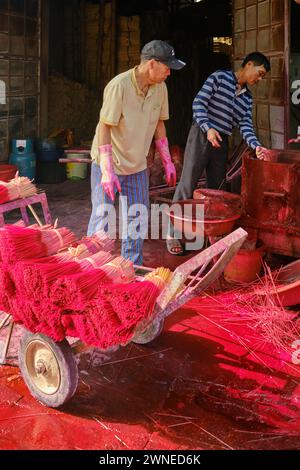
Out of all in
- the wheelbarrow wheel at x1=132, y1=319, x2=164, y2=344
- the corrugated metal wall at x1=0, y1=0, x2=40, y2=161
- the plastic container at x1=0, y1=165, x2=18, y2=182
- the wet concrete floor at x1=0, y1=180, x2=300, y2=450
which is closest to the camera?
the wet concrete floor at x1=0, y1=180, x2=300, y2=450

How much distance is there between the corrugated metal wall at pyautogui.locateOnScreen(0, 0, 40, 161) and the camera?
10.5 meters

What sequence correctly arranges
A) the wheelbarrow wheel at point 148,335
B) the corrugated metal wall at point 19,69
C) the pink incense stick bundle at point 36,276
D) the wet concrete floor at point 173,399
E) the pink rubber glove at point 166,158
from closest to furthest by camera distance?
the pink incense stick bundle at point 36,276 → the wet concrete floor at point 173,399 → the wheelbarrow wheel at point 148,335 → the pink rubber glove at point 166,158 → the corrugated metal wall at point 19,69

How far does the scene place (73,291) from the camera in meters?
3.26

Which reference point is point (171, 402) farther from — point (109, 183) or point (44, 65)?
point (44, 65)

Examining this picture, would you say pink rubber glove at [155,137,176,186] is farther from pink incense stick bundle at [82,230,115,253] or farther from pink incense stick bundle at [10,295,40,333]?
pink incense stick bundle at [10,295,40,333]

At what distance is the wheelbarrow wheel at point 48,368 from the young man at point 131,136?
163 cm

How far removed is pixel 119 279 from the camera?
11.6ft

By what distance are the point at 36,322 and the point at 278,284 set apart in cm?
292

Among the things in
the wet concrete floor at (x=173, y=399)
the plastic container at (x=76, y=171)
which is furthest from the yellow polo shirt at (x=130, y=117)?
the plastic container at (x=76, y=171)

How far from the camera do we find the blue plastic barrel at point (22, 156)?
420 inches

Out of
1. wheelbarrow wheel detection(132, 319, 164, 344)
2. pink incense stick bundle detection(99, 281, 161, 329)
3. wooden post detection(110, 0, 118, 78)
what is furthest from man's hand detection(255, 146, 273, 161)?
wooden post detection(110, 0, 118, 78)

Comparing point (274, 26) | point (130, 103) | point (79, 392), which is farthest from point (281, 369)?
point (274, 26)

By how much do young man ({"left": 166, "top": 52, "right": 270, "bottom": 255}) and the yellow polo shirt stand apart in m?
1.40

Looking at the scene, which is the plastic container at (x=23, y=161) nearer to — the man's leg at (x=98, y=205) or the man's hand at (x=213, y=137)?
the man's hand at (x=213, y=137)
